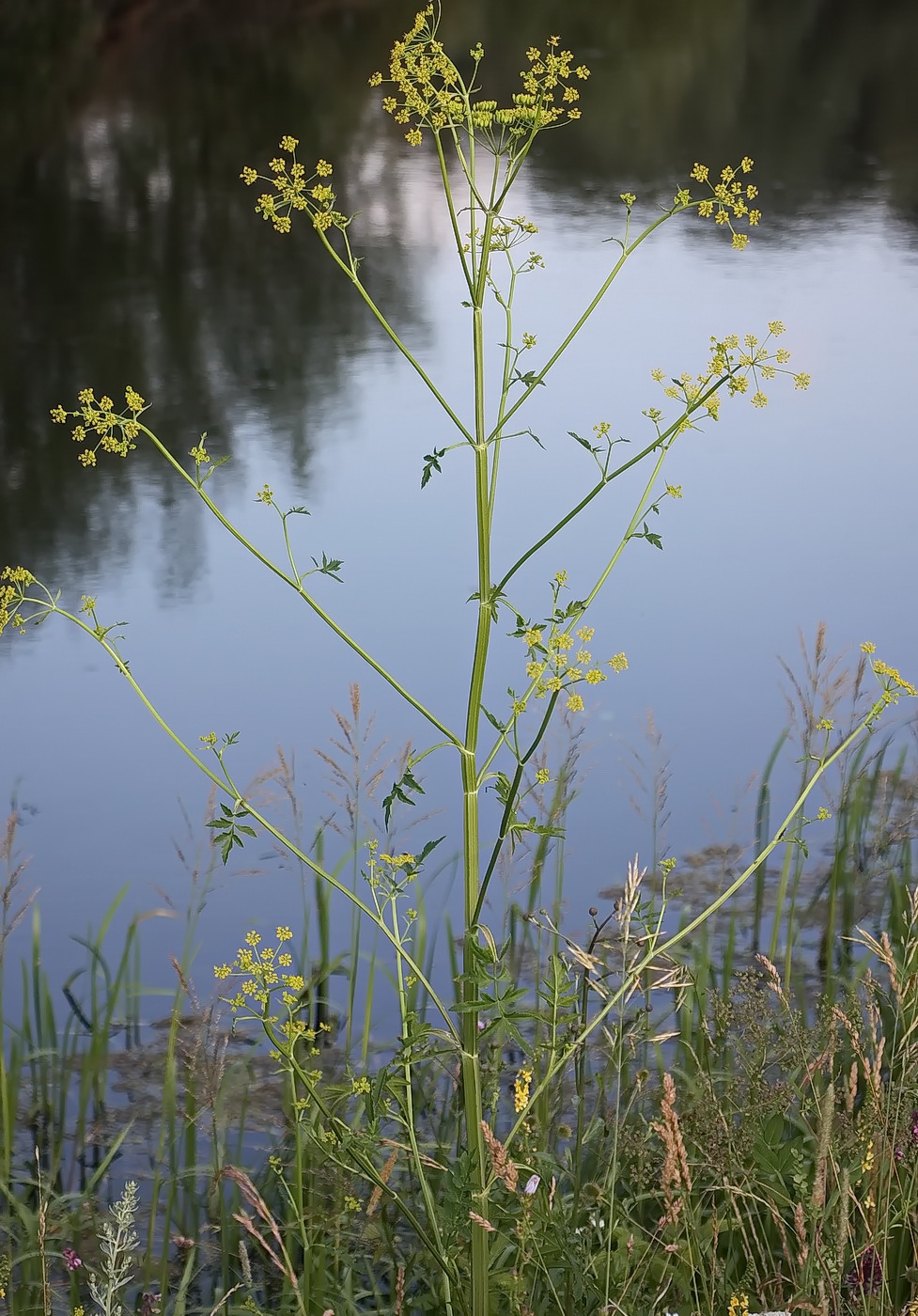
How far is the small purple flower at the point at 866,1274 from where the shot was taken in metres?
1.37

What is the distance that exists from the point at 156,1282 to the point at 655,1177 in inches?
28.0

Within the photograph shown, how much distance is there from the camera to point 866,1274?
4.65ft

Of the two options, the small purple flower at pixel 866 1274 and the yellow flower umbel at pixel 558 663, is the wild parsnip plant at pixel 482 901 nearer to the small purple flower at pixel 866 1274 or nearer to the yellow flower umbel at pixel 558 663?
the yellow flower umbel at pixel 558 663

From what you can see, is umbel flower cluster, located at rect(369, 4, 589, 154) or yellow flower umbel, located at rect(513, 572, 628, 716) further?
umbel flower cluster, located at rect(369, 4, 589, 154)

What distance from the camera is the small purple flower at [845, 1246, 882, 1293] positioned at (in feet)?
4.50

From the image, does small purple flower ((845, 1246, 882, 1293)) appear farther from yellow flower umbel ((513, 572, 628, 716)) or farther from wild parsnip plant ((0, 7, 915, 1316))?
yellow flower umbel ((513, 572, 628, 716))

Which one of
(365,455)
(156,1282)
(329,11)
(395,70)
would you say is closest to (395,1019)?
(156,1282)

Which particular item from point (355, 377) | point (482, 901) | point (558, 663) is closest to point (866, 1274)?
point (482, 901)

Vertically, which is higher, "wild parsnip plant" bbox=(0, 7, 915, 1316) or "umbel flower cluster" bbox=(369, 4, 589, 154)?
"umbel flower cluster" bbox=(369, 4, 589, 154)

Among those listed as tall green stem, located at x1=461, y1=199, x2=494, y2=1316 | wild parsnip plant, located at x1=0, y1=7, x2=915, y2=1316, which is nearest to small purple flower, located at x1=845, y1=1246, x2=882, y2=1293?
wild parsnip plant, located at x1=0, y1=7, x2=915, y2=1316

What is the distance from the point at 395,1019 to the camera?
2.63m

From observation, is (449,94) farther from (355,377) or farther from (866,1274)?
(355,377)

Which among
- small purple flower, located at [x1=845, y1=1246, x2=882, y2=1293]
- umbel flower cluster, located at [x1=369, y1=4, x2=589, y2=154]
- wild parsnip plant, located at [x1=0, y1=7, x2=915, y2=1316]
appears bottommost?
small purple flower, located at [x1=845, y1=1246, x2=882, y2=1293]

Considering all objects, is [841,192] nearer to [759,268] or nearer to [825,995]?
[759,268]
